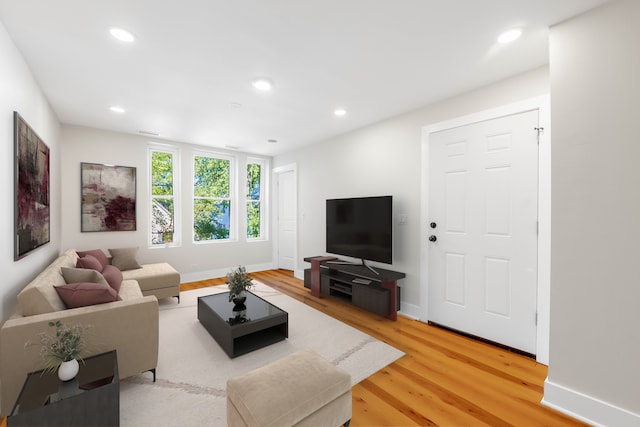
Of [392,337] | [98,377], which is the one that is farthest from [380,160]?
[98,377]

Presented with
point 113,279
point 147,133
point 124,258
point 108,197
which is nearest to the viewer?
point 113,279

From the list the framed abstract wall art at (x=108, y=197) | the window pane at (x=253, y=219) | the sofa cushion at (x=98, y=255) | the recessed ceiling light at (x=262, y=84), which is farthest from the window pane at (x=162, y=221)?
the recessed ceiling light at (x=262, y=84)

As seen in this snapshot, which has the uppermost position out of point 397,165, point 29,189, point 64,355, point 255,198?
point 397,165

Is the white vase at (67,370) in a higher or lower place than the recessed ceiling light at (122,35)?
lower

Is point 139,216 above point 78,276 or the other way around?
above

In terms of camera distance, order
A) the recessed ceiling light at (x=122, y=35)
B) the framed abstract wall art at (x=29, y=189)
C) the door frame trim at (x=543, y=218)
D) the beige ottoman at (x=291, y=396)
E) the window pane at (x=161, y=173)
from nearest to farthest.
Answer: the beige ottoman at (x=291, y=396), the recessed ceiling light at (x=122, y=35), the framed abstract wall art at (x=29, y=189), the door frame trim at (x=543, y=218), the window pane at (x=161, y=173)

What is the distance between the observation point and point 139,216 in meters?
4.64

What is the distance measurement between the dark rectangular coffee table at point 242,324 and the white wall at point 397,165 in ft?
5.60

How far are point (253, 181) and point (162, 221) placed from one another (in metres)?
2.00

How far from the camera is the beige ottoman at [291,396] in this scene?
128 centimetres

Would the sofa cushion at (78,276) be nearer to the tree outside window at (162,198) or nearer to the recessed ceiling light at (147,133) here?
the tree outside window at (162,198)

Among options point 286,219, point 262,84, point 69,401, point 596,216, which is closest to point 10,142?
point 69,401

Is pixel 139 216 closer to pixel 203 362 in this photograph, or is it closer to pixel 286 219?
pixel 286 219

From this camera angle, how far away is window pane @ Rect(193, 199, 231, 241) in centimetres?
532
